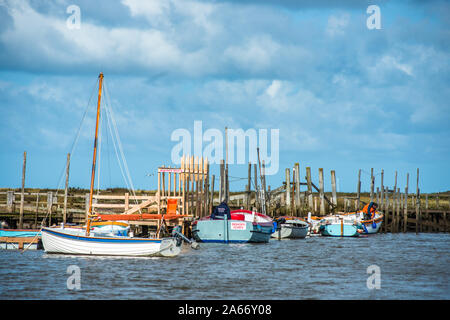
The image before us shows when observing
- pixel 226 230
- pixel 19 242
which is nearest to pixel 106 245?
pixel 19 242

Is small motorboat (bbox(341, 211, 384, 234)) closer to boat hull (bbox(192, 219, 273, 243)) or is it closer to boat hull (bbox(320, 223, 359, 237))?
boat hull (bbox(320, 223, 359, 237))

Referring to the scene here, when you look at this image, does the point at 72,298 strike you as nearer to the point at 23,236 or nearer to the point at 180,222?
the point at 23,236

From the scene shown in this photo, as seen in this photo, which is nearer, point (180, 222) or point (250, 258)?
point (250, 258)

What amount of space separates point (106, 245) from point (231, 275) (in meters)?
6.59

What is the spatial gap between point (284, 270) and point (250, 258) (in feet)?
14.0

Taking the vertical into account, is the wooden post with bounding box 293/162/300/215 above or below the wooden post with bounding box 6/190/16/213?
above

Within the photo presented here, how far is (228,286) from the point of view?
2009 centimetres

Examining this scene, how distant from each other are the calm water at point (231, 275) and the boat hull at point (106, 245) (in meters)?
0.37

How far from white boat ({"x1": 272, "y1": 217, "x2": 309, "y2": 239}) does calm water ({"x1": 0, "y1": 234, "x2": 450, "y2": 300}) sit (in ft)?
34.8

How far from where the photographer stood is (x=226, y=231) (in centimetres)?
3612

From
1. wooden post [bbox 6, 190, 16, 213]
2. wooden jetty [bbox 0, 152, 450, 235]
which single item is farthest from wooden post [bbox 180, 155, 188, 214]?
wooden post [bbox 6, 190, 16, 213]

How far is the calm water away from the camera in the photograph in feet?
61.0

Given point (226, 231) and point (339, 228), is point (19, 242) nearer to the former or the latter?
point (226, 231)
